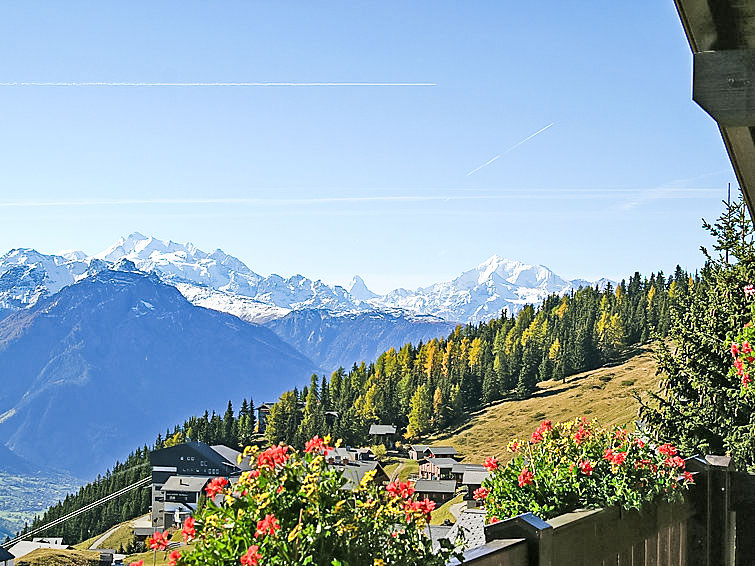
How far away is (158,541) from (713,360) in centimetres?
397

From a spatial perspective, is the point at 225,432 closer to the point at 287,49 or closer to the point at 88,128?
the point at 287,49

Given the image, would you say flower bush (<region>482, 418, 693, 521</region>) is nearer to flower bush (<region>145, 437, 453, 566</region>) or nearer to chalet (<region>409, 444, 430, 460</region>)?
flower bush (<region>145, 437, 453, 566</region>)

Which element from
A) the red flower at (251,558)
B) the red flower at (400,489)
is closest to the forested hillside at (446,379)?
the red flower at (400,489)

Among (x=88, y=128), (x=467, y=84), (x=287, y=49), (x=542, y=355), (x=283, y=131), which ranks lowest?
(x=542, y=355)

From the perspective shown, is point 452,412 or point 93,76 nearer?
point 452,412

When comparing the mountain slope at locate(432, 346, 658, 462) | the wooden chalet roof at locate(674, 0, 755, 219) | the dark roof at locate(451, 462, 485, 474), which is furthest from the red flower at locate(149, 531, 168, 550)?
the mountain slope at locate(432, 346, 658, 462)

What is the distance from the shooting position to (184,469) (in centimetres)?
4959

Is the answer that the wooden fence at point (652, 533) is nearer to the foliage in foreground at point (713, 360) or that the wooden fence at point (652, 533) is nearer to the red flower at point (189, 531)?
the red flower at point (189, 531)

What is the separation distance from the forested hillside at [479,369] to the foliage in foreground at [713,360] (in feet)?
139

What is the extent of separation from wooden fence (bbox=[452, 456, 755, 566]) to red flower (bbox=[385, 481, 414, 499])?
0.52 feet

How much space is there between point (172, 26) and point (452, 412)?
Result: 1302 inches

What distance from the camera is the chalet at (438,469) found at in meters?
38.3

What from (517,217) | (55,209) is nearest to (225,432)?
(517,217)

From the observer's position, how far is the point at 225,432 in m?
54.1
